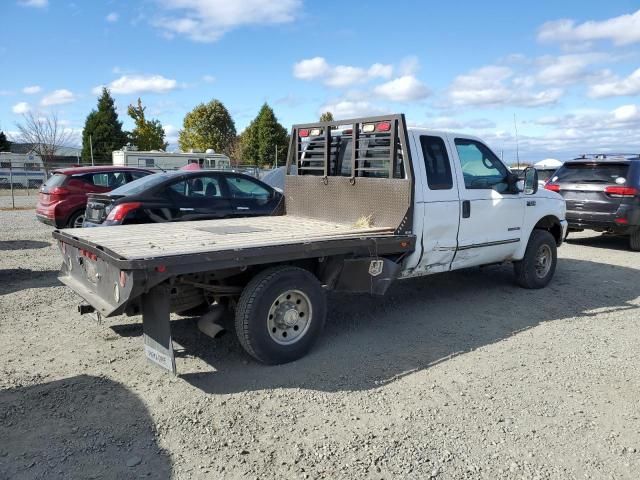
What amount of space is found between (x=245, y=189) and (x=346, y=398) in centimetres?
548

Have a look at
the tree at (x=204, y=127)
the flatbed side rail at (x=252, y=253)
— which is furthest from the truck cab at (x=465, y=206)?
the tree at (x=204, y=127)

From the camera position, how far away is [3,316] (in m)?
5.62

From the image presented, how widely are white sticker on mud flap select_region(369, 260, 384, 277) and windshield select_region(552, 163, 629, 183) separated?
749cm

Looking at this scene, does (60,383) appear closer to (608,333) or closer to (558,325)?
(558,325)

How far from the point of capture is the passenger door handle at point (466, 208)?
5.81 meters

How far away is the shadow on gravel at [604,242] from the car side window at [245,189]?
7.23 metres

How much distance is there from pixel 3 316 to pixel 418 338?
444 cm

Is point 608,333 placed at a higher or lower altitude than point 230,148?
lower

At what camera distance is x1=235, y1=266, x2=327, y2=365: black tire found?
13.7ft

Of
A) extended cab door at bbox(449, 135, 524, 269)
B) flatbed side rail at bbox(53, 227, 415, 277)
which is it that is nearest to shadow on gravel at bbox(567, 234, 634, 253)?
extended cab door at bbox(449, 135, 524, 269)

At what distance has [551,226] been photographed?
727 centimetres

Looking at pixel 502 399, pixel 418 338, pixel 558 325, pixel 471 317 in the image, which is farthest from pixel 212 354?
pixel 558 325

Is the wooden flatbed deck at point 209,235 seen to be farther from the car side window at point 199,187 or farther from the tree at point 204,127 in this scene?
the tree at point 204,127

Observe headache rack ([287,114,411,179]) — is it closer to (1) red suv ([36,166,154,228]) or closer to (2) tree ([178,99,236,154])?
(1) red suv ([36,166,154,228])
